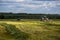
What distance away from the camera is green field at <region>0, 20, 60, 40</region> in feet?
14.1

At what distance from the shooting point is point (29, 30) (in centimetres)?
460

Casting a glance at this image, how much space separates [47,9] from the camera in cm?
498

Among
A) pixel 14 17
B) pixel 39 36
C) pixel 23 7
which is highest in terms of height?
pixel 23 7

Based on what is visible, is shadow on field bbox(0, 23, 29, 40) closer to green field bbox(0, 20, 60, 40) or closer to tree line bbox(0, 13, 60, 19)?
green field bbox(0, 20, 60, 40)

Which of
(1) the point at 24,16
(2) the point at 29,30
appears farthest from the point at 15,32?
(1) the point at 24,16

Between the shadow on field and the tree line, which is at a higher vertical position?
the tree line

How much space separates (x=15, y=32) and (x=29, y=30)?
0.41 meters

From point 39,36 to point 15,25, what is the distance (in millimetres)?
924

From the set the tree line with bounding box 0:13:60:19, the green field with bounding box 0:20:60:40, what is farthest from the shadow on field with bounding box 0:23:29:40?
the tree line with bounding box 0:13:60:19

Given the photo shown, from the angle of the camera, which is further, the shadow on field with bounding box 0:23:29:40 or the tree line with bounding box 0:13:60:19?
the tree line with bounding box 0:13:60:19

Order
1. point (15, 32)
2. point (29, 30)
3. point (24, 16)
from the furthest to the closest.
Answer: point (24, 16) < point (29, 30) < point (15, 32)

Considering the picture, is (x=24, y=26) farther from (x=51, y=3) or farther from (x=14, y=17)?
(x=51, y=3)

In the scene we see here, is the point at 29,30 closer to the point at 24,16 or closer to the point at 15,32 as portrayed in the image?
the point at 15,32

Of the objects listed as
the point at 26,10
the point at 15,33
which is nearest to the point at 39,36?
the point at 15,33
